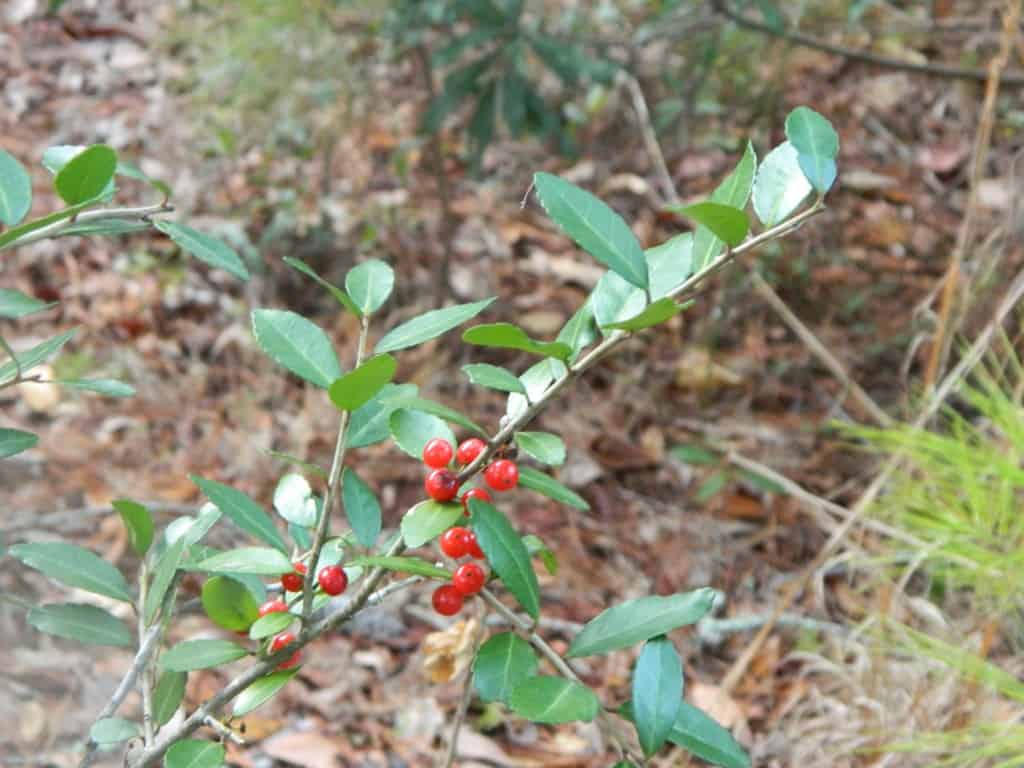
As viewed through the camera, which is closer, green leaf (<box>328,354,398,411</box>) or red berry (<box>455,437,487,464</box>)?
green leaf (<box>328,354,398,411</box>)

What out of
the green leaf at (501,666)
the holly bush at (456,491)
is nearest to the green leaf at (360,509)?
the holly bush at (456,491)

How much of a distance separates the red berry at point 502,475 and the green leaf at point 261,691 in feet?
0.54

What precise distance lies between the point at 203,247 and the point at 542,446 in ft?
0.90

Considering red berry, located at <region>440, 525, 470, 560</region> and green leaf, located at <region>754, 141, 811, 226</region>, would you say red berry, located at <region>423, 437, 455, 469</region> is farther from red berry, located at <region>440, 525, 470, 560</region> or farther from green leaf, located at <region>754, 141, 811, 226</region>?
green leaf, located at <region>754, 141, 811, 226</region>

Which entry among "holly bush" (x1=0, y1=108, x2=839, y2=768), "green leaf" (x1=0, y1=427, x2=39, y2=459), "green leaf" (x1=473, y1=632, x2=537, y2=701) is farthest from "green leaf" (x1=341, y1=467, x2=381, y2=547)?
"green leaf" (x1=0, y1=427, x2=39, y2=459)

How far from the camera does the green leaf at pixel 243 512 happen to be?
2.23 ft

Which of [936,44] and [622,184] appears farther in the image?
[936,44]

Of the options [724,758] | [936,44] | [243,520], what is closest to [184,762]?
[243,520]

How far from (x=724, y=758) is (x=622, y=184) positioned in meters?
2.52

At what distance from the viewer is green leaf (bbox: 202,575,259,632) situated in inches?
26.5

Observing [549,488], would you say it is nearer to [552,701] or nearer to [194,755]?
[552,701]

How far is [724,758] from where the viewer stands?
2.03 feet

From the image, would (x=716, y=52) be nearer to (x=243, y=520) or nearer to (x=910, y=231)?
(x=910, y=231)

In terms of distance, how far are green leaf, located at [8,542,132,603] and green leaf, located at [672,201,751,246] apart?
0.44 metres
